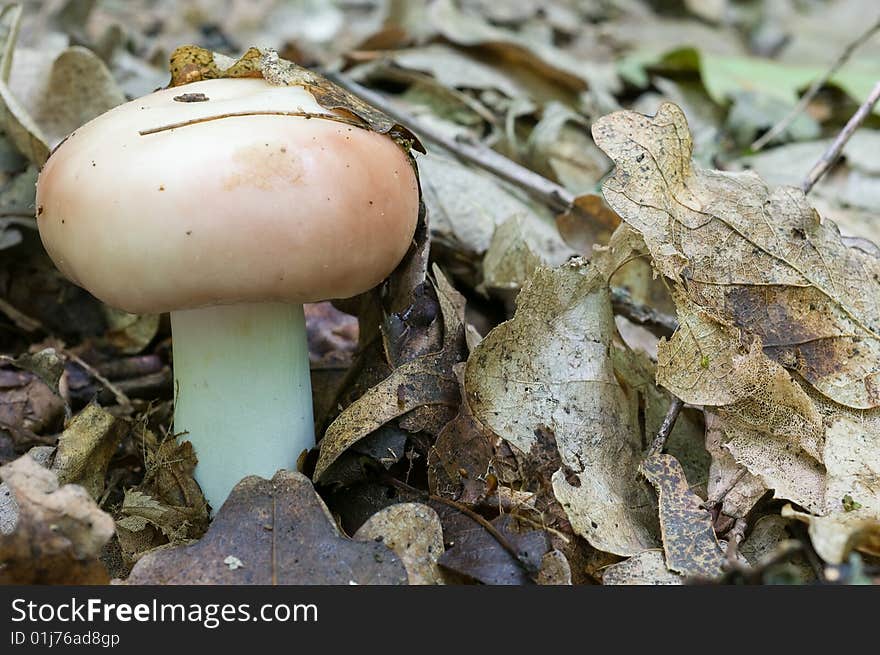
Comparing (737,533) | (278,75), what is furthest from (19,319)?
(737,533)

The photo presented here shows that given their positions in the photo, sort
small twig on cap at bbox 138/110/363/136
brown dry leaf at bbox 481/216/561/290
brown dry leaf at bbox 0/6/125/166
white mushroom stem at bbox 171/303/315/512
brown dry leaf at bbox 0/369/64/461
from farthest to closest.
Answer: brown dry leaf at bbox 0/6/125/166 < brown dry leaf at bbox 481/216/561/290 < brown dry leaf at bbox 0/369/64/461 < white mushroom stem at bbox 171/303/315/512 < small twig on cap at bbox 138/110/363/136

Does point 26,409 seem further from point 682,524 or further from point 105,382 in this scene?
point 682,524

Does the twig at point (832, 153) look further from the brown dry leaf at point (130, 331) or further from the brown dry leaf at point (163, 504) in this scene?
the brown dry leaf at point (130, 331)

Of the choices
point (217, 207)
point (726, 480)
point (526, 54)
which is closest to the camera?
point (217, 207)

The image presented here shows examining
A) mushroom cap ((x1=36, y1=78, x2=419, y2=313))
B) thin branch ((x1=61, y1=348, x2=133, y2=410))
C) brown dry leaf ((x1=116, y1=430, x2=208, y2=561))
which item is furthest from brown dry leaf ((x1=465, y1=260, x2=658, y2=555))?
thin branch ((x1=61, y1=348, x2=133, y2=410))

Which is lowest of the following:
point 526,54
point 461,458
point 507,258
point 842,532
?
point 526,54

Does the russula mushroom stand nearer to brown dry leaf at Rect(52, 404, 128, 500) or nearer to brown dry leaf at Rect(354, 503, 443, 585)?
brown dry leaf at Rect(52, 404, 128, 500)

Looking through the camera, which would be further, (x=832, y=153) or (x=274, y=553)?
(x=832, y=153)
